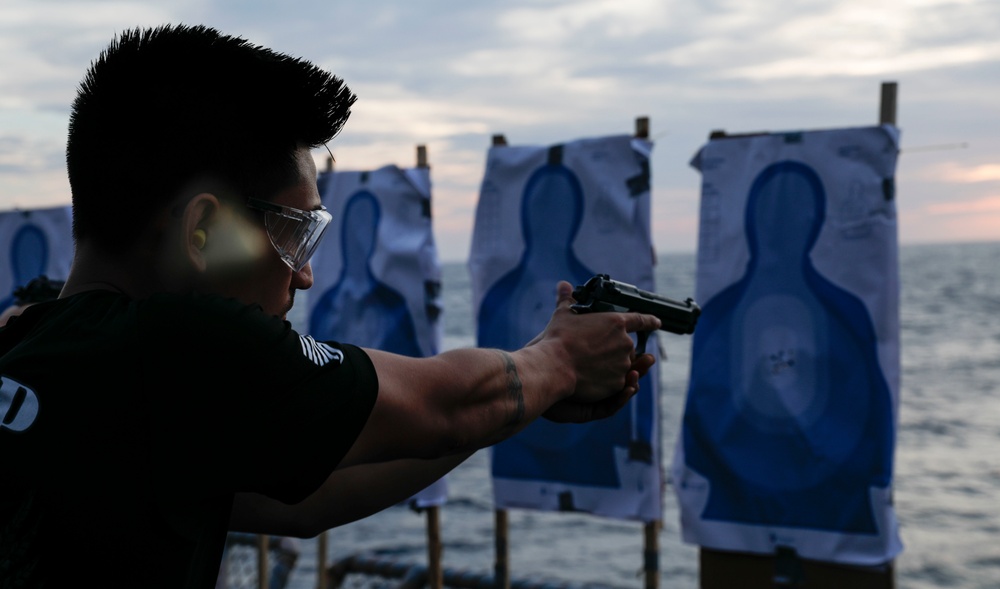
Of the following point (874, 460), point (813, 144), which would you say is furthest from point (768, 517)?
point (813, 144)

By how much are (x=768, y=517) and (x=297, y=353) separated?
362 centimetres

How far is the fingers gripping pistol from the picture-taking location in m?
1.96

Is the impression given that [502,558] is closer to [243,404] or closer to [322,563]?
[322,563]

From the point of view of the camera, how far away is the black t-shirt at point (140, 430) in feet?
3.67

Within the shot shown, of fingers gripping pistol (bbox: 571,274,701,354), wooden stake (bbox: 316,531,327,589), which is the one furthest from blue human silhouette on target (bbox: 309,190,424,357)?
fingers gripping pistol (bbox: 571,274,701,354)

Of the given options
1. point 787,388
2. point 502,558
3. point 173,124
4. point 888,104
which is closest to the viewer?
point 173,124

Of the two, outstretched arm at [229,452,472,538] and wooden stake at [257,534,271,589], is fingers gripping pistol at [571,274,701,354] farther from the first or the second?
wooden stake at [257,534,271,589]

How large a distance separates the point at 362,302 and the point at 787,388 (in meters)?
2.58

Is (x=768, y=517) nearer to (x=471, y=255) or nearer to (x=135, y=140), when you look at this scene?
(x=471, y=255)

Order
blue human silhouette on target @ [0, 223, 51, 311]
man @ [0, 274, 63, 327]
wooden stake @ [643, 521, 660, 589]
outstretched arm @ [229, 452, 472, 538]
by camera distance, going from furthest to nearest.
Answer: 1. blue human silhouette on target @ [0, 223, 51, 311]
2. wooden stake @ [643, 521, 660, 589]
3. man @ [0, 274, 63, 327]
4. outstretched arm @ [229, 452, 472, 538]

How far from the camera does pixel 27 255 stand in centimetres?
758

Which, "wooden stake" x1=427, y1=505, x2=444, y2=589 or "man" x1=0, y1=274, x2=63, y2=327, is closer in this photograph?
"man" x1=0, y1=274, x2=63, y2=327

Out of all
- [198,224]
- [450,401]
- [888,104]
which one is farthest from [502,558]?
[198,224]

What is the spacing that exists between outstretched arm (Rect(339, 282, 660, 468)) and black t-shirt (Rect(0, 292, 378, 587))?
0.41 feet
